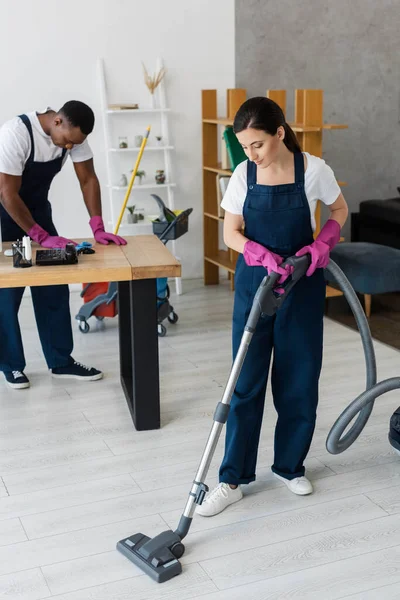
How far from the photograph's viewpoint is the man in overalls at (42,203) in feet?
11.1

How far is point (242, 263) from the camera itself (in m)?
2.52

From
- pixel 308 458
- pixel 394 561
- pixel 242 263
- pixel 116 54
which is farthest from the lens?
pixel 116 54

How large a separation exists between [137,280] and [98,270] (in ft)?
0.59

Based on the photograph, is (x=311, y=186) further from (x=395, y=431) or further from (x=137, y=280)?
(x=395, y=431)

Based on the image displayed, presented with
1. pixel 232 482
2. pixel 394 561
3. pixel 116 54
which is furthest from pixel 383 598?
pixel 116 54

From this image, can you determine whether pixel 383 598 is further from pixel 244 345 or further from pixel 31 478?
pixel 31 478

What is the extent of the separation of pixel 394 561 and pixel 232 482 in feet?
2.04

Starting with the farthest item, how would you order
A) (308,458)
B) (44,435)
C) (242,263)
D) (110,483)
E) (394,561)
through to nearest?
(44,435) < (308,458) < (110,483) < (242,263) < (394,561)

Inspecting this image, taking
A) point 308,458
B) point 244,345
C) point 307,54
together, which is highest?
point 307,54

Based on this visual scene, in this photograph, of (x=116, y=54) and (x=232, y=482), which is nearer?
(x=232, y=482)

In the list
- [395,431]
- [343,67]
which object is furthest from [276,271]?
[343,67]

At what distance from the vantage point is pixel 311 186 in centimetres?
240

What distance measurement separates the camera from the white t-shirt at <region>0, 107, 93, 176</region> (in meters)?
3.37

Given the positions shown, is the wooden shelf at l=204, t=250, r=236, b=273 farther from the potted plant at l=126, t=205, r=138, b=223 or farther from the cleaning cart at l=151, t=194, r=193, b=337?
the cleaning cart at l=151, t=194, r=193, b=337
